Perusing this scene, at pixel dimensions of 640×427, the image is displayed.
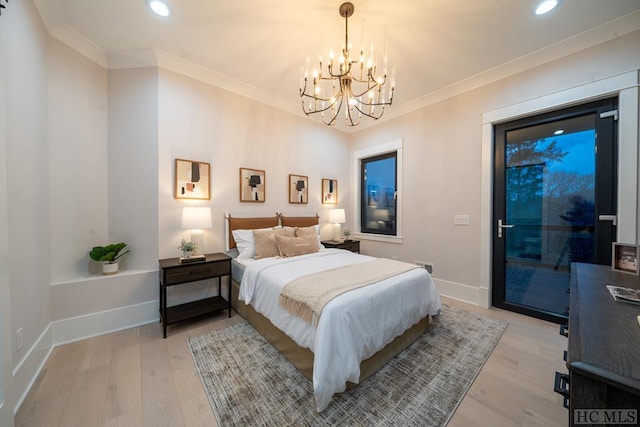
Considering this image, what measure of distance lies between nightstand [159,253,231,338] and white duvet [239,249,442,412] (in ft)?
1.19

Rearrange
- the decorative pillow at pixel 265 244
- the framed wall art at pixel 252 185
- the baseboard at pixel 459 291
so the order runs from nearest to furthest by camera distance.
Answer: the decorative pillow at pixel 265 244 < the baseboard at pixel 459 291 < the framed wall art at pixel 252 185

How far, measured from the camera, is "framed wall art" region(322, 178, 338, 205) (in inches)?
168

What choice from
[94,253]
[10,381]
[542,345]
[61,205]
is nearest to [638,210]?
[542,345]

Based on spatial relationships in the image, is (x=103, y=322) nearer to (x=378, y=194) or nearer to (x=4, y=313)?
(x=4, y=313)

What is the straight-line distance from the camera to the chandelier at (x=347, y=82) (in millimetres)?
1909

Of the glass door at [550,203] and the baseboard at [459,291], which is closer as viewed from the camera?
the glass door at [550,203]

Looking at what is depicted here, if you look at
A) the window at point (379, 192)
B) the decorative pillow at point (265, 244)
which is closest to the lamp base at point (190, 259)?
the decorative pillow at point (265, 244)

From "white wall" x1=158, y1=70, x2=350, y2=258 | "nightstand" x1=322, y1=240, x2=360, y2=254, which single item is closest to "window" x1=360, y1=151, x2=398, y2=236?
"nightstand" x1=322, y1=240, x2=360, y2=254

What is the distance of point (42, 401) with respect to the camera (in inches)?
59.4

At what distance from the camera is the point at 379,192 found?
436 centimetres

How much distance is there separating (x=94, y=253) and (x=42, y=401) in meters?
1.29

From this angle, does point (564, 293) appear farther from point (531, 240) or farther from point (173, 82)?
point (173, 82)

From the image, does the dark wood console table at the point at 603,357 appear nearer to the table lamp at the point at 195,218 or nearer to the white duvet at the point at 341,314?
the white duvet at the point at 341,314

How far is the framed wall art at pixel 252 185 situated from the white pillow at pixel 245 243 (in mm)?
506
